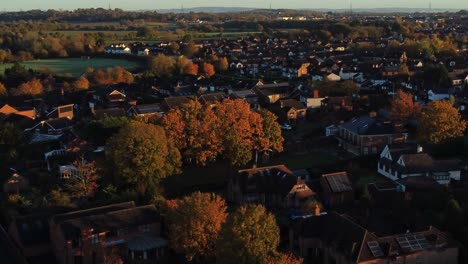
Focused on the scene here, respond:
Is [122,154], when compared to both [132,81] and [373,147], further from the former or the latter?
[132,81]

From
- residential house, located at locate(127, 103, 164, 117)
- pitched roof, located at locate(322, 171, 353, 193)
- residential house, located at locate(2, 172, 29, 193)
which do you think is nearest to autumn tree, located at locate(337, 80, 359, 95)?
residential house, located at locate(127, 103, 164, 117)

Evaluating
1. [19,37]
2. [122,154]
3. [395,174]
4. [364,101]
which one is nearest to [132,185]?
[122,154]

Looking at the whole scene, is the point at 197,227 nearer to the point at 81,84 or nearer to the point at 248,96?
the point at 248,96

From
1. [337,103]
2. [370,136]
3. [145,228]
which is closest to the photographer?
[145,228]

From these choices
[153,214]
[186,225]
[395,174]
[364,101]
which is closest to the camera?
[186,225]

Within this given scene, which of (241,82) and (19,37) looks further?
(19,37)

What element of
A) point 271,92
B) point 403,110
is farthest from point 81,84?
point 403,110

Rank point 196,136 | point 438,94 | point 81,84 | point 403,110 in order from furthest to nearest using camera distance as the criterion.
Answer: point 81,84 → point 438,94 → point 403,110 → point 196,136

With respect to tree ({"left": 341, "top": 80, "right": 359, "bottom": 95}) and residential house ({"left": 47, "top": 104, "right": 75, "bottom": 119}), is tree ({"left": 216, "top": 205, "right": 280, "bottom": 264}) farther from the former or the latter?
tree ({"left": 341, "top": 80, "right": 359, "bottom": 95})
